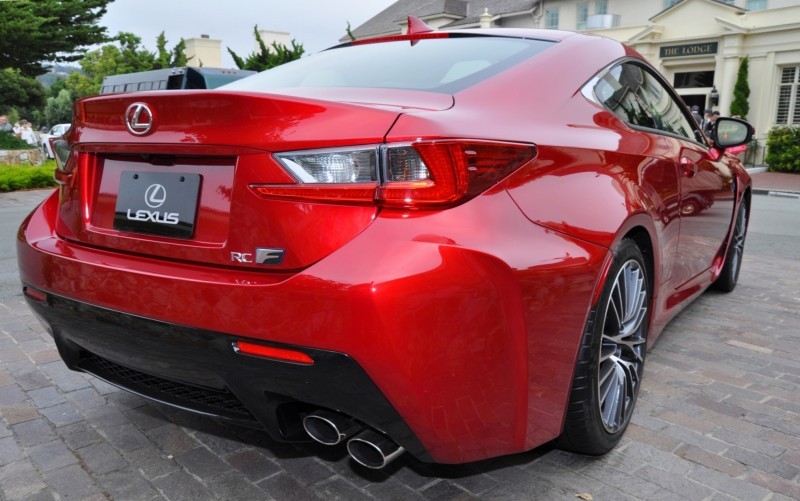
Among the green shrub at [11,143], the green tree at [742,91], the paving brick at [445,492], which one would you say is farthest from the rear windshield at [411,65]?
the green tree at [742,91]

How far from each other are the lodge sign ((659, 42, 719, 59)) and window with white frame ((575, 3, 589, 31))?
4744 mm

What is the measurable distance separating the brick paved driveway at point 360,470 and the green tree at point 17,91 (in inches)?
1242

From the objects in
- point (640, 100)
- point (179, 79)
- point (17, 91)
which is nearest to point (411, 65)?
point (640, 100)

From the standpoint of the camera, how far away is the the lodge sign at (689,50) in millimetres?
25578

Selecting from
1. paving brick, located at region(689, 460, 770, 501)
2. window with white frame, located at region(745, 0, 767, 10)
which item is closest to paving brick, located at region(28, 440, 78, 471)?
paving brick, located at region(689, 460, 770, 501)

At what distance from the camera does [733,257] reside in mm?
4820

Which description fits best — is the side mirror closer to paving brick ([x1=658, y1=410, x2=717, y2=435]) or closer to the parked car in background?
paving brick ([x1=658, y1=410, x2=717, y2=435])

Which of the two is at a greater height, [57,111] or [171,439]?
[171,439]

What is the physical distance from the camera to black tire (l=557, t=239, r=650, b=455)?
2156mm

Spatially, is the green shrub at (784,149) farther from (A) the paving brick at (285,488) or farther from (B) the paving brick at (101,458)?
(B) the paving brick at (101,458)

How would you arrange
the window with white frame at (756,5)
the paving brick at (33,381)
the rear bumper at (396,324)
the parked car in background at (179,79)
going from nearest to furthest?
the rear bumper at (396,324) < the paving brick at (33,381) < the parked car in background at (179,79) < the window with white frame at (756,5)

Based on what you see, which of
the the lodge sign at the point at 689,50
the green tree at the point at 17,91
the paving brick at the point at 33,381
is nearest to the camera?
the paving brick at the point at 33,381

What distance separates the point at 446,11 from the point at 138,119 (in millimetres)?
36001

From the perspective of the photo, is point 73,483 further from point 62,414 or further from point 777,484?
point 777,484
